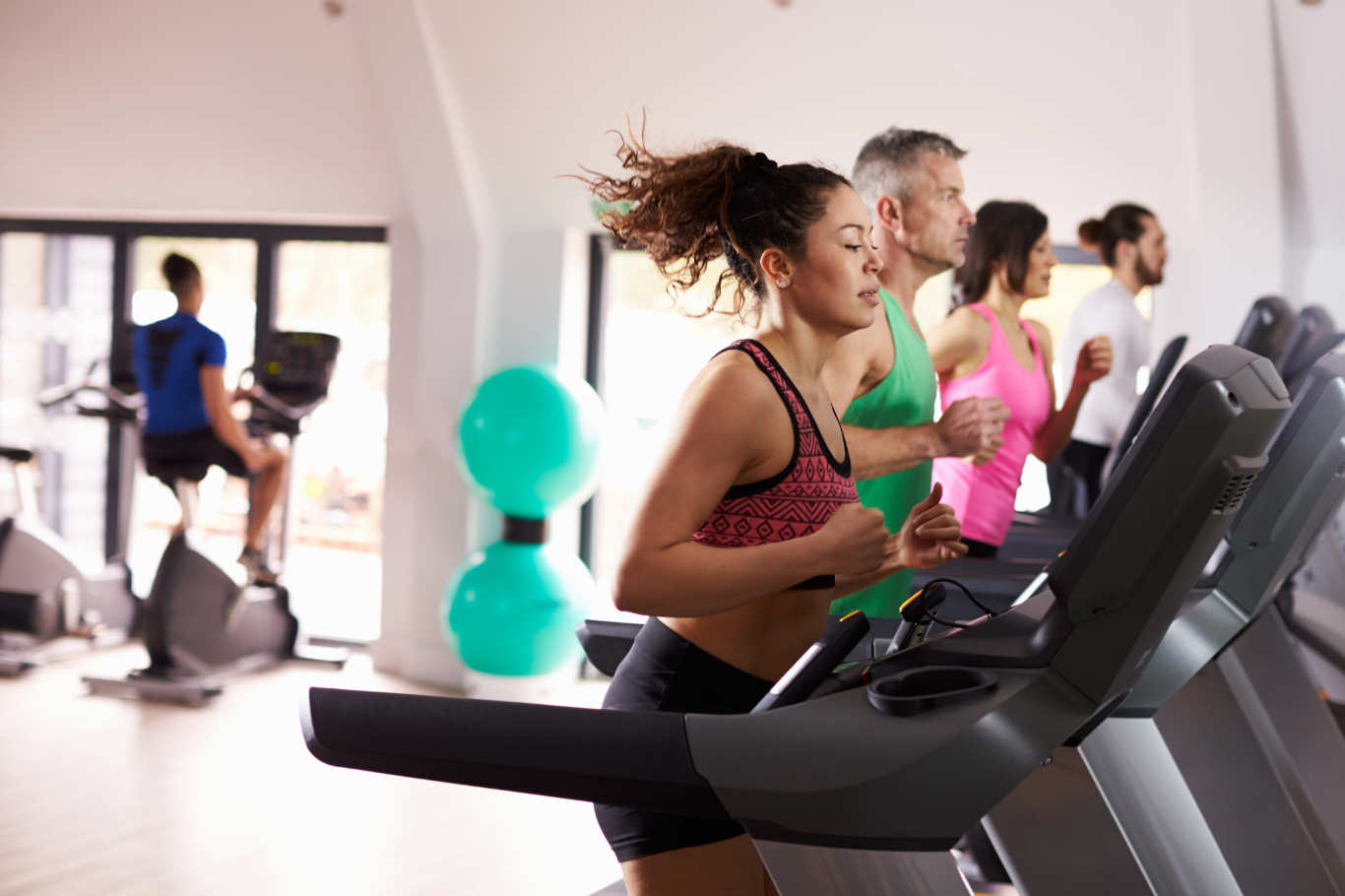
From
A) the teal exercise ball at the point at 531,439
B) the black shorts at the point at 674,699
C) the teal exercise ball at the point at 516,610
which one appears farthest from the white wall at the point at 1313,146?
the black shorts at the point at 674,699

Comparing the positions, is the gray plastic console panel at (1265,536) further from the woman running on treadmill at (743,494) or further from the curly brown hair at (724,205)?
the curly brown hair at (724,205)

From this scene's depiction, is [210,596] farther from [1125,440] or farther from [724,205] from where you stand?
[724,205]

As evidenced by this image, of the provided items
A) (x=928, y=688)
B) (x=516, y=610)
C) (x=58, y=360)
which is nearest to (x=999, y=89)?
(x=516, y=610)

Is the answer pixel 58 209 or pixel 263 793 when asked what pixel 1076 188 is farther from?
pixel 58 209

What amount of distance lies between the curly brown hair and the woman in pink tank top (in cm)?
123

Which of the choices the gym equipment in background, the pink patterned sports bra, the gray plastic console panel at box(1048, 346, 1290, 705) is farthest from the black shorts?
the gym equipment in background

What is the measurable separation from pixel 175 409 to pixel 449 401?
1.08m

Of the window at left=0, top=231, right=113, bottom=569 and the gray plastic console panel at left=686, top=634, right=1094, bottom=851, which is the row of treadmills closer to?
the gray plastic console panel at left=686, top=634, right=1094, bottom=851

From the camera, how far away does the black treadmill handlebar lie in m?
1.11

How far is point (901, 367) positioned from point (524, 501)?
9.98 ft

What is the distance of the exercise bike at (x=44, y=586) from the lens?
537 centimetres

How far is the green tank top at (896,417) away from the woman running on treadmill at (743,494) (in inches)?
21.1

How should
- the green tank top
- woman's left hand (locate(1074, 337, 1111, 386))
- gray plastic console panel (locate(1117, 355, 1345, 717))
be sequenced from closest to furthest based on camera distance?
gray plastic console panel (locate(1117, 355, 1345, 717)) → the green tank top → woman's left hand (locate(1074, 337, 1111, 386))

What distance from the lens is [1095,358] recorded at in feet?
9.47
